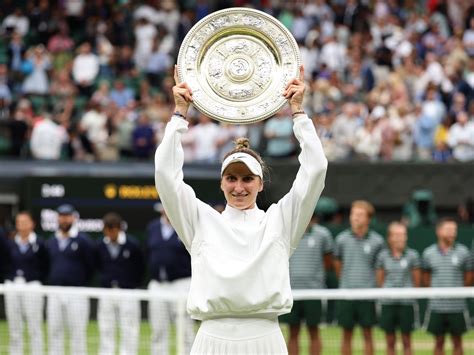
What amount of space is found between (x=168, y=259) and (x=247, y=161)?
8946 millimetres

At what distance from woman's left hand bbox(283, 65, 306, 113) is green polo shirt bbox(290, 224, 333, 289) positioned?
295 inches

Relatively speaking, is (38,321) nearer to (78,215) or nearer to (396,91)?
(78,215)

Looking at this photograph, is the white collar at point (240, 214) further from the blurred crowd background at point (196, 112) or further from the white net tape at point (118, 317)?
the blurred crowd background at point (196, 112)

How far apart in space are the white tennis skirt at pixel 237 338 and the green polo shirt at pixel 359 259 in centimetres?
779

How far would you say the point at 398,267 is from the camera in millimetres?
14070

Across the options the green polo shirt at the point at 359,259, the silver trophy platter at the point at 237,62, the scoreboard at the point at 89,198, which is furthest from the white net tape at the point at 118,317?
the scoreboard at the point at 89,198

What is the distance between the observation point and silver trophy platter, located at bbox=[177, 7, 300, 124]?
679 centimetres

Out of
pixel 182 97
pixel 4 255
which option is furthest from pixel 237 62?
pixel 4 255

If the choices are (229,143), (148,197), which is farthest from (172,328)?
(229,143)

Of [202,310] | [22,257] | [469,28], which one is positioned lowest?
[202,310]

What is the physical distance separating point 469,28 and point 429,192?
6.72m

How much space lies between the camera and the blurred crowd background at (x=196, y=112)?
20.1 m

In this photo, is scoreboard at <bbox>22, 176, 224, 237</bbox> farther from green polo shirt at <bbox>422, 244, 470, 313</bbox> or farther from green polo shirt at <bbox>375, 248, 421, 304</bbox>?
green polo shirt at <bbox>422, 244, 470, 313</bbox>

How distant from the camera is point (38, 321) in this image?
39.5 feet
